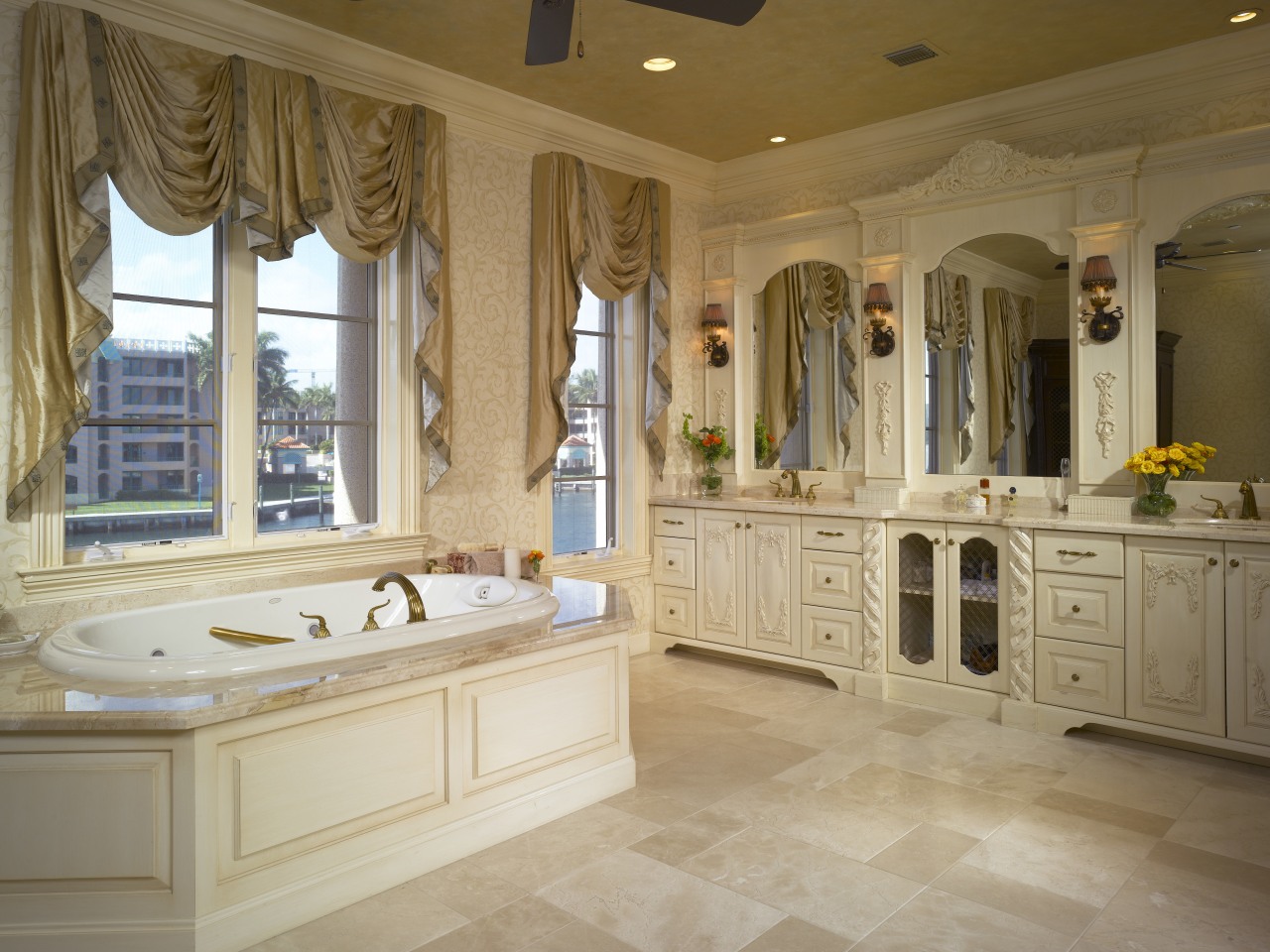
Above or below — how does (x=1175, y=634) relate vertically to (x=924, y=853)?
above

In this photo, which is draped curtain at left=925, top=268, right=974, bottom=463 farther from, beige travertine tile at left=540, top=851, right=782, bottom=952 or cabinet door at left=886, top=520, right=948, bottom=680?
beige travertine tile at left=540, top=851, right=782, bottom=952

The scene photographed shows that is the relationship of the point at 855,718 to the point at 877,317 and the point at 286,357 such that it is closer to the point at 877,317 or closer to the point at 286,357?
the point at 877,317

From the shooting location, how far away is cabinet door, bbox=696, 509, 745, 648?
4750 mm

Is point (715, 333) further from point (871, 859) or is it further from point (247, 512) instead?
point (871, 859)

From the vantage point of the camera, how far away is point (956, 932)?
7.23 feet

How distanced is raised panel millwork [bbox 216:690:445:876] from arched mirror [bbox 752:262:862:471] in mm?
2853

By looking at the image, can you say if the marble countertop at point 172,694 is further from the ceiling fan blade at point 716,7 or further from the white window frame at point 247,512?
the ceiling fan blade at point 716,7

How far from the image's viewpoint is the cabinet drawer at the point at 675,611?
16.3ft

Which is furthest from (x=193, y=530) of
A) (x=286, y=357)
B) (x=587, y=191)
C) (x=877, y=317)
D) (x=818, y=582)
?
(x=877, y=317)

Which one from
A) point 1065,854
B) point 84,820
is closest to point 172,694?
point 84,820

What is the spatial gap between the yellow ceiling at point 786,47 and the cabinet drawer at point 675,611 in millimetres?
2494

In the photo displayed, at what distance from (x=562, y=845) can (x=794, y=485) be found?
268cm

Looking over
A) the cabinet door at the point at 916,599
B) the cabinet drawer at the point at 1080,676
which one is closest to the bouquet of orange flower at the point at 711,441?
the cabinet door at the point at 916,599

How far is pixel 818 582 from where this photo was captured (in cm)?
443
